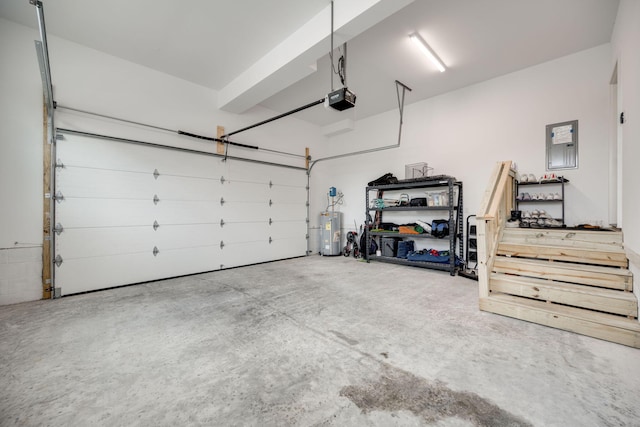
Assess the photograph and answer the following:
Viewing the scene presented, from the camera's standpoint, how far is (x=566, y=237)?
3318 mm

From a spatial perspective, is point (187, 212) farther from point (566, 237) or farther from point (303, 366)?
point (566, 237)

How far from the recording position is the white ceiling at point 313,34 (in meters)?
3.24

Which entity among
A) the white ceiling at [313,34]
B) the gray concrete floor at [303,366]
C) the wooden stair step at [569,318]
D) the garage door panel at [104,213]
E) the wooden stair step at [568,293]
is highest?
the white ceiling at [313,34]

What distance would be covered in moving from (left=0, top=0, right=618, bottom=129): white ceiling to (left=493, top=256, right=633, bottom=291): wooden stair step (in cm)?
328

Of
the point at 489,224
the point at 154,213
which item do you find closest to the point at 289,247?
the point at 154,213

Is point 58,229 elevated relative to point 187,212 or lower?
lower

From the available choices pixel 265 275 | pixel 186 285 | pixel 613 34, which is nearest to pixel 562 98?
pixel 613 34

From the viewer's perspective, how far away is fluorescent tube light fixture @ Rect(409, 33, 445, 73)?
3.86m

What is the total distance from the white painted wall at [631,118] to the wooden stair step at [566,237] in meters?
0.16

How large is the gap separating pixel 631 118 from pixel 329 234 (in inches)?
222

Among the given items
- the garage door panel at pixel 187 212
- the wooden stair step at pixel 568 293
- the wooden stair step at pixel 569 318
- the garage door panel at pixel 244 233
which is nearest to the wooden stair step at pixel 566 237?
the wooden stair step at pixel 568 293

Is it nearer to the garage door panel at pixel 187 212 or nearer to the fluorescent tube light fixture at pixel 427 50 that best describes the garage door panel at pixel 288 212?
the garage door panel at pixel 187 212

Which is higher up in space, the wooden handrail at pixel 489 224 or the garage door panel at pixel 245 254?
the wooden handrail at pixel 489 224

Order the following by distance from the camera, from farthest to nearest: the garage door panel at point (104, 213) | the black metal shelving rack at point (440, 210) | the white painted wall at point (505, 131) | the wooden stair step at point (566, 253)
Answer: the black metal shelving rack at point (440, 210) → the white painted wall at point (505, 131) → the garage door panel at point (104, 213) → the wooden stair step at point (566, 253)
